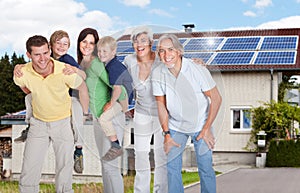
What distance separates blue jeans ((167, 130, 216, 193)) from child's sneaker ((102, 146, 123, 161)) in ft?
1.29

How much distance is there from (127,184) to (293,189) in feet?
13.5

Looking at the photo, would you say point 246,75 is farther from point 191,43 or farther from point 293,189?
point 191,43

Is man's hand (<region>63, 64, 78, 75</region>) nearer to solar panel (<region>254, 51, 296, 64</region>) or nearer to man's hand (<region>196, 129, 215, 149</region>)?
man's hand (<region>196, 129, 215, 149</region>)

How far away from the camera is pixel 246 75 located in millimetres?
15031

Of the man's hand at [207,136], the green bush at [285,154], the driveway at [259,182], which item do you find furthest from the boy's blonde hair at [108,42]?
the green bush at [285,154]

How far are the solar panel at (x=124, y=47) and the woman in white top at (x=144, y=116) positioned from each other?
56 mm

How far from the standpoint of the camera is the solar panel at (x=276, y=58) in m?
13.0

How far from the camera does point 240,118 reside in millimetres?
15039

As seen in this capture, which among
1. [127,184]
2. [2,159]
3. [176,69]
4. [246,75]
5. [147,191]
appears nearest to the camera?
[176,69]

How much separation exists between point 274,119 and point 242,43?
3.19 meters

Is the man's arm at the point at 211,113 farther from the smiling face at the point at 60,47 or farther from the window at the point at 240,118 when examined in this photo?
the window at the point at 240,118

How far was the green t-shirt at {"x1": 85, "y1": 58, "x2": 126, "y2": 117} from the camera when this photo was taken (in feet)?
15.8

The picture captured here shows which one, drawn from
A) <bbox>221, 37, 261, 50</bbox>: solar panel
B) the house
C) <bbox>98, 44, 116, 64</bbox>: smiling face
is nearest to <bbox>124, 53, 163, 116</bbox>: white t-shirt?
<bbox>98, 44, 116, 64</bbox>: smiling face

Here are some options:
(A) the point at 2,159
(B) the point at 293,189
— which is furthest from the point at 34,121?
(A) the point at 2,159
